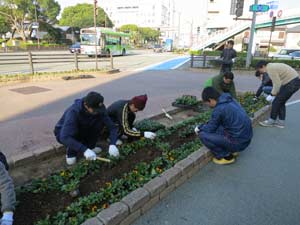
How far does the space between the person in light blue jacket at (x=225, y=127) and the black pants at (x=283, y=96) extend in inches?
78.4

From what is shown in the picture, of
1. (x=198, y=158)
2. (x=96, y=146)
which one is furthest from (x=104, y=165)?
(x=198, y=158)

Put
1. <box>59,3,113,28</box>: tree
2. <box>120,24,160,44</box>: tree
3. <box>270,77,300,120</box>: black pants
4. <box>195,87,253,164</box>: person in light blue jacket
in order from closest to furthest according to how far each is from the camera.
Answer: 1. <box>195,87,253,164</box>: person in light blue jacket
2. <box>270,77,300,120</box>: black pants
3. <box>59,3,113,28</box>: tree
4. <box>120,24,160,44</box>: tree

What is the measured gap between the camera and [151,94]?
8.19 m

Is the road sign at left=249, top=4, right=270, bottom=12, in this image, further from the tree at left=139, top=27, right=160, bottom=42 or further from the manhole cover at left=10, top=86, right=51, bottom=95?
the tree at left=139, top=27, right=160, bottom=42

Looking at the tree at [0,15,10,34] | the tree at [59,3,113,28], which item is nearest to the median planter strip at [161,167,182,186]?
the tree at [0,15,10,34]

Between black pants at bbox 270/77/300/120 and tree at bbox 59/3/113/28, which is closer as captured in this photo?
black pants at bbox 270/77/300/120

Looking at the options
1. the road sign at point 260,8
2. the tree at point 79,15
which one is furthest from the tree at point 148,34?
the road sign at point 260,8

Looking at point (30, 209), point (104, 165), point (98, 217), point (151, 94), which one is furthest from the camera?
point (151, 94)

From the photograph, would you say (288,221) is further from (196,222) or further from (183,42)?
(183,42)

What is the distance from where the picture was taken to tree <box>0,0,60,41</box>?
35.0 m

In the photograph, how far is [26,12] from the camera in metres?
36.9

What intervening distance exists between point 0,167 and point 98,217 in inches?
35.1

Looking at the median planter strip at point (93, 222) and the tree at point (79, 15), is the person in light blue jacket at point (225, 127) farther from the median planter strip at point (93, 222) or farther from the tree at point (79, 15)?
the tree at point (79, 15)

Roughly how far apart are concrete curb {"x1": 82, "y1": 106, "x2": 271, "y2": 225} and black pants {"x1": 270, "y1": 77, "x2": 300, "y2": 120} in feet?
7.63
